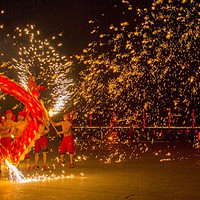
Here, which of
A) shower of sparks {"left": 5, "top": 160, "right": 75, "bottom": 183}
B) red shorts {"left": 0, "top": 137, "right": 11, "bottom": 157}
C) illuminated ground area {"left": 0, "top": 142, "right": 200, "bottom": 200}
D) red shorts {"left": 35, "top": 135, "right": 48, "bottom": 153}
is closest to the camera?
illuminated ground area {"left": 0, "top": 142, "right": 200, "bottom": 200}

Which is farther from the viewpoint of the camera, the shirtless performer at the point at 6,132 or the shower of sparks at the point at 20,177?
the shirtless performer at the point at 6,132

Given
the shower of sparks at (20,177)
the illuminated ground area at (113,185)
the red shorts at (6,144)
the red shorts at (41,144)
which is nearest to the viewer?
the illuminated ground area at (113,185)

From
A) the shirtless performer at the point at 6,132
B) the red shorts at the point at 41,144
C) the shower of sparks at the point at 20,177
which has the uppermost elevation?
the shirtless performer at the point at 6,132

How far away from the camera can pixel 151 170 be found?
11930 mm

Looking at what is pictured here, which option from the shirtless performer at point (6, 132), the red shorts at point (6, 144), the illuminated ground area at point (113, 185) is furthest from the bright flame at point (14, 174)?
the shirtless performer at point (6, 132)

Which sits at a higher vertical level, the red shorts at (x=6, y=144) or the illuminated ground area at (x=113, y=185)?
the red shorts at (x=6, y=144)

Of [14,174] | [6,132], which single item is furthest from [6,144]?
[14,174]

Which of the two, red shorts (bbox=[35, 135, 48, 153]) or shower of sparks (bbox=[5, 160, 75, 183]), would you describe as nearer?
shower of sparks (bbox=[5, 160, 75, 183])

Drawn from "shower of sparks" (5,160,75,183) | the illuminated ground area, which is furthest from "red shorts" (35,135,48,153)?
"shower of sparks" (5,160,75,183)

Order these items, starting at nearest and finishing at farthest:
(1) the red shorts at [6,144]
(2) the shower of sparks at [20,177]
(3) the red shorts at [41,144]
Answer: (2) the shower of sparks at [20,177] → (1) the red shorts at [6,144] → (3) the red shorts at [41,144]

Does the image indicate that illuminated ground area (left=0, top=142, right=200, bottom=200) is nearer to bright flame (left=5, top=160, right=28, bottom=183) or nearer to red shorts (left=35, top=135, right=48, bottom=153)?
bright flame (left=5, top=160, right=28, bottom=183)

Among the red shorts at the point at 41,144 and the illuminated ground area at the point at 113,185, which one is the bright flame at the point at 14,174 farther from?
the red shorts at the point at 41,144

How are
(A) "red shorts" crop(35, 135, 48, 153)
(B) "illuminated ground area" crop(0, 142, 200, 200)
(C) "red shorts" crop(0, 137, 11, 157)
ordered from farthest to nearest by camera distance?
(A) "red shorts" crop(35, 135, 48, 153), (C) "red shorts" crop(0, 137, 11, 157), (B) "illuminated ground area" crop(0, 142, 200, 200)

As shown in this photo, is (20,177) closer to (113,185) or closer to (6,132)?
(6,132)
